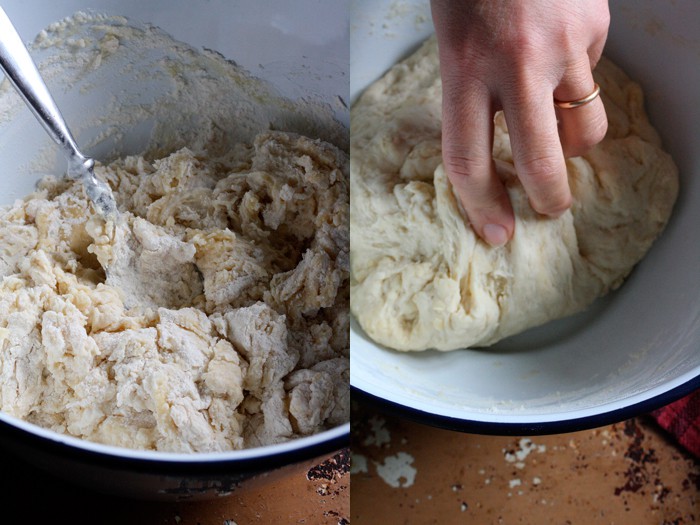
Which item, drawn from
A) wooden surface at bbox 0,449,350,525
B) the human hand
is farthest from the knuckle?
wooden surface at bbox 0,449,350,525

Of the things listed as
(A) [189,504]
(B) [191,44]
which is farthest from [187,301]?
(B) [191,44]

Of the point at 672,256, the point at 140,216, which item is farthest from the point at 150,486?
the point at 672,256

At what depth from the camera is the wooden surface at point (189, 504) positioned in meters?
0.56

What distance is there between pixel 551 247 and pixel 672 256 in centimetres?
19

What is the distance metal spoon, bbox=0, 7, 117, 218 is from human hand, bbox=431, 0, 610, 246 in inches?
15.4

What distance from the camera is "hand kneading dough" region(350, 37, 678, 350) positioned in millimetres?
815

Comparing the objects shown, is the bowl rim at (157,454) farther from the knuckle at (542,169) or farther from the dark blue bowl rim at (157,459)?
the knuckle at (542,169)

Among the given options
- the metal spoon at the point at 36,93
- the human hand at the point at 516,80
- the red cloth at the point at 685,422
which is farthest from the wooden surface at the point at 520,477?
the metal spoon at the point at 36,93

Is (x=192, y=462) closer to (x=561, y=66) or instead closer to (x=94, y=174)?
(x=94, y=174)

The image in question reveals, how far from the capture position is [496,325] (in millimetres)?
834

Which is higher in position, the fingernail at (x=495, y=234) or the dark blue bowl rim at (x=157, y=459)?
the fingernail at (x=495, y=234)

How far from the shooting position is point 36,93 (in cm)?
55

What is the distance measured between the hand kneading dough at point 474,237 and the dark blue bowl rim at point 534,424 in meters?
0.16

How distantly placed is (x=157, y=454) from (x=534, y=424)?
391 millimetres
